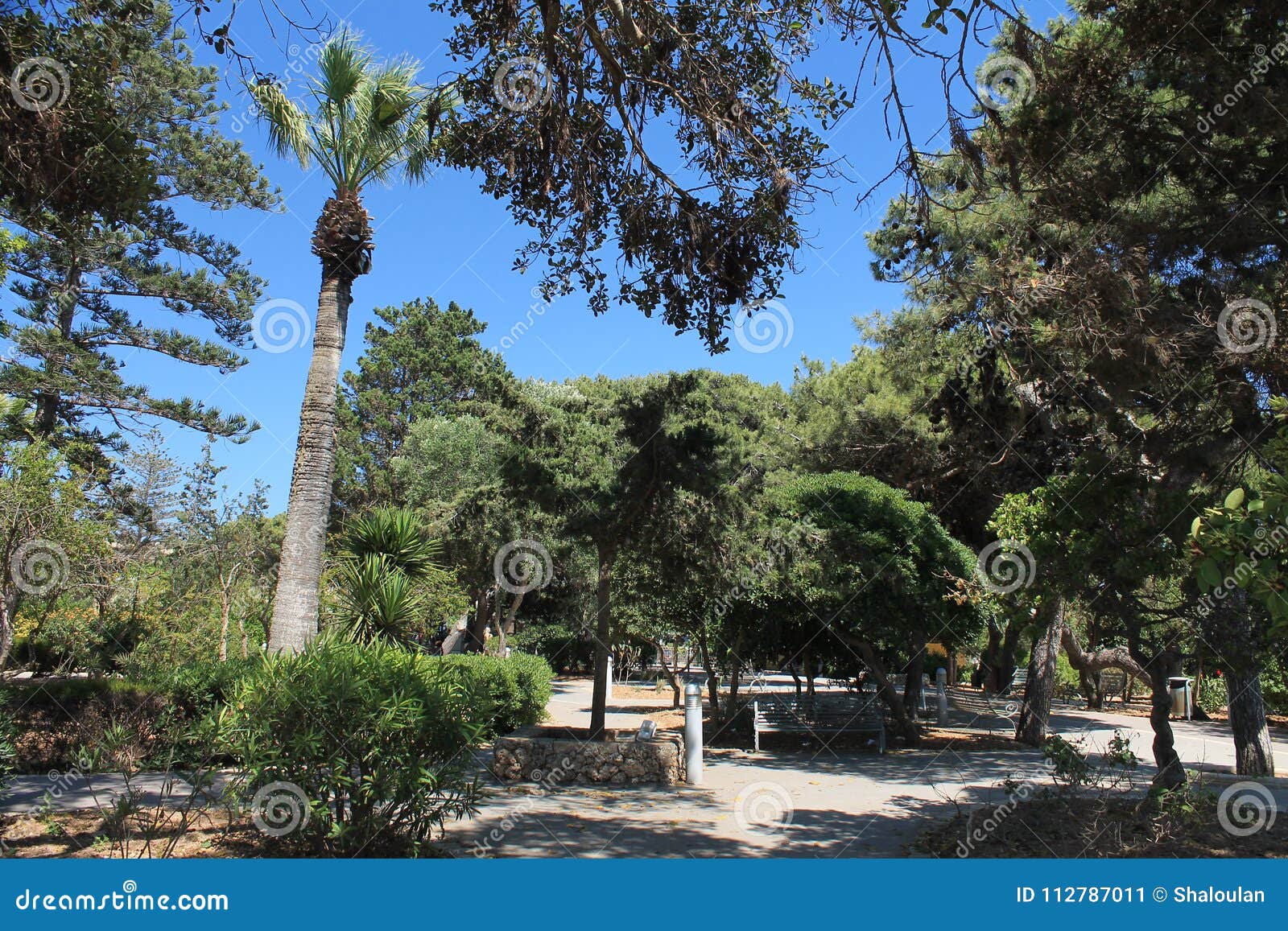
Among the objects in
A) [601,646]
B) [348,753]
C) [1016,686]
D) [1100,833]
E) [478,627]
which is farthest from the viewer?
[478,627]

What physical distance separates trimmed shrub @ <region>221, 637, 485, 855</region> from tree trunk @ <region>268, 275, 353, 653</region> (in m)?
3.86

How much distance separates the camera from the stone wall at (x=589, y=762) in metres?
10.9

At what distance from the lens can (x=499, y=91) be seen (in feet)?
24.0

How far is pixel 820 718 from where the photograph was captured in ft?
49.3

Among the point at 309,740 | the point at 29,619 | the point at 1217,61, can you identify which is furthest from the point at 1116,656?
the point at 29,619

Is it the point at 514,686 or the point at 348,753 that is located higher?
the point at 348,753

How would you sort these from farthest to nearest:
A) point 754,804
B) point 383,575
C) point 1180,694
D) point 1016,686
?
point 1016,686
point 1180,694
point 383,575
point 754,804

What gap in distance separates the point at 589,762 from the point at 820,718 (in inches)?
226

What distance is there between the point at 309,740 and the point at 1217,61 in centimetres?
942

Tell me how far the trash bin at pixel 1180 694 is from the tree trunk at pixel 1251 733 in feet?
39.8

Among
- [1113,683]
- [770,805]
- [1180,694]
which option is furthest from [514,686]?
[1113,683]

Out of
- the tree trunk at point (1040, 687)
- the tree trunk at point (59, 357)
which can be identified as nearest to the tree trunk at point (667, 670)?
the tree trunk at point (1040, 687)

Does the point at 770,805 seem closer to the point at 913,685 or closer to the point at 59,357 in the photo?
the point at 913,685

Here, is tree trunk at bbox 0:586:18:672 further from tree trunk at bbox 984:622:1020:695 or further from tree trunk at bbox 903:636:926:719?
tree trunk at bbox 984:622:1020:695
